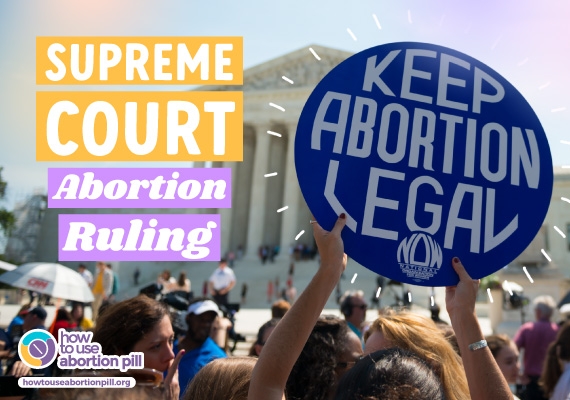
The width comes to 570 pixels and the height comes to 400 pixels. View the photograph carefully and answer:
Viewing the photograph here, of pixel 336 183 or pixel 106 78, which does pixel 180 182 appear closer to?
pixel 106 78

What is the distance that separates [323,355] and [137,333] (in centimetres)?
97

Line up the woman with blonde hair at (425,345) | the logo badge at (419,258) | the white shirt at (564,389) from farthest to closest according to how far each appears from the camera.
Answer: the white shirt at (564,389)
the woman with blonde hair at (425,345)
the logo badge at (419,258)

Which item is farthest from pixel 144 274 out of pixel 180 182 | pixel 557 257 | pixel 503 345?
pixel 503 345

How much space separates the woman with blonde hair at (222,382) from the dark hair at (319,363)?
0.58 metres

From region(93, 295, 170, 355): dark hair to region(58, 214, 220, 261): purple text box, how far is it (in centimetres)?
407

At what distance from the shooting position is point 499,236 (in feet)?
8.11

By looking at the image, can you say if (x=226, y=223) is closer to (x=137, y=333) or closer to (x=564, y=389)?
(x=564, y=389)

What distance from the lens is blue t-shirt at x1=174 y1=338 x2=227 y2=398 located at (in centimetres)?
402

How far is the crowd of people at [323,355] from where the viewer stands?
5.31ft

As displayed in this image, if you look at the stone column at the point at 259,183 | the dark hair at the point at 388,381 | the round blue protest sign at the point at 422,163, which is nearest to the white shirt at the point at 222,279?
the round blue protest sign at the point at 422,163

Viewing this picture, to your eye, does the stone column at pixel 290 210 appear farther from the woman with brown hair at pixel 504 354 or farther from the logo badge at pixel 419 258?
the logo badge at pixel 419 258

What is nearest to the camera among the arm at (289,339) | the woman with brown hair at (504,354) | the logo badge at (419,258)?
the arm at (289,339)

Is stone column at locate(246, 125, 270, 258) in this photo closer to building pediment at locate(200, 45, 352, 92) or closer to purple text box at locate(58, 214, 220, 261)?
building pediment at locate(200, 45, 352, 92)

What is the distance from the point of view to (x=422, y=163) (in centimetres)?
241
